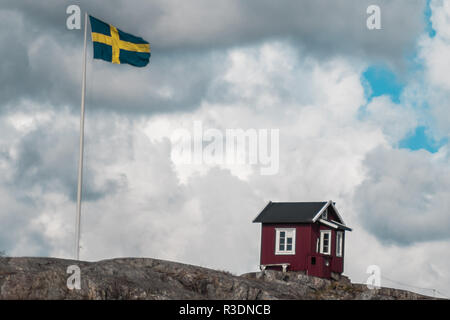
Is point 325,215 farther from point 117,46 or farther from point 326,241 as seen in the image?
point 117,46

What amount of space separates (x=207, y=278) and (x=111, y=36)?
14.1 meters

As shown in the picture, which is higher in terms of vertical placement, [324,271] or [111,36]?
[111,36]

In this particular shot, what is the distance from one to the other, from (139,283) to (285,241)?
1918 cm

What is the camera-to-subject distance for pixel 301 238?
50.2 metres

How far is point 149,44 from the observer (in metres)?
42.8

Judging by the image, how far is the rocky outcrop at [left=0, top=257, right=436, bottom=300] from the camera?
30.7m

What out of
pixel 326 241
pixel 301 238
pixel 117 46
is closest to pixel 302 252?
pixel 301 238

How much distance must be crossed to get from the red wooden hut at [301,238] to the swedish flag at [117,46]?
49.6 feet

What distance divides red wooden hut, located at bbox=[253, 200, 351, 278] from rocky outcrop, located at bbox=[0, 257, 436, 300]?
7.71 meters

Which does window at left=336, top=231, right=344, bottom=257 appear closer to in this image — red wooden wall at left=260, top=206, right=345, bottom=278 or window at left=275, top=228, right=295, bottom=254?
red wooden wall at left=260, top=206, right=345, bottom=278
